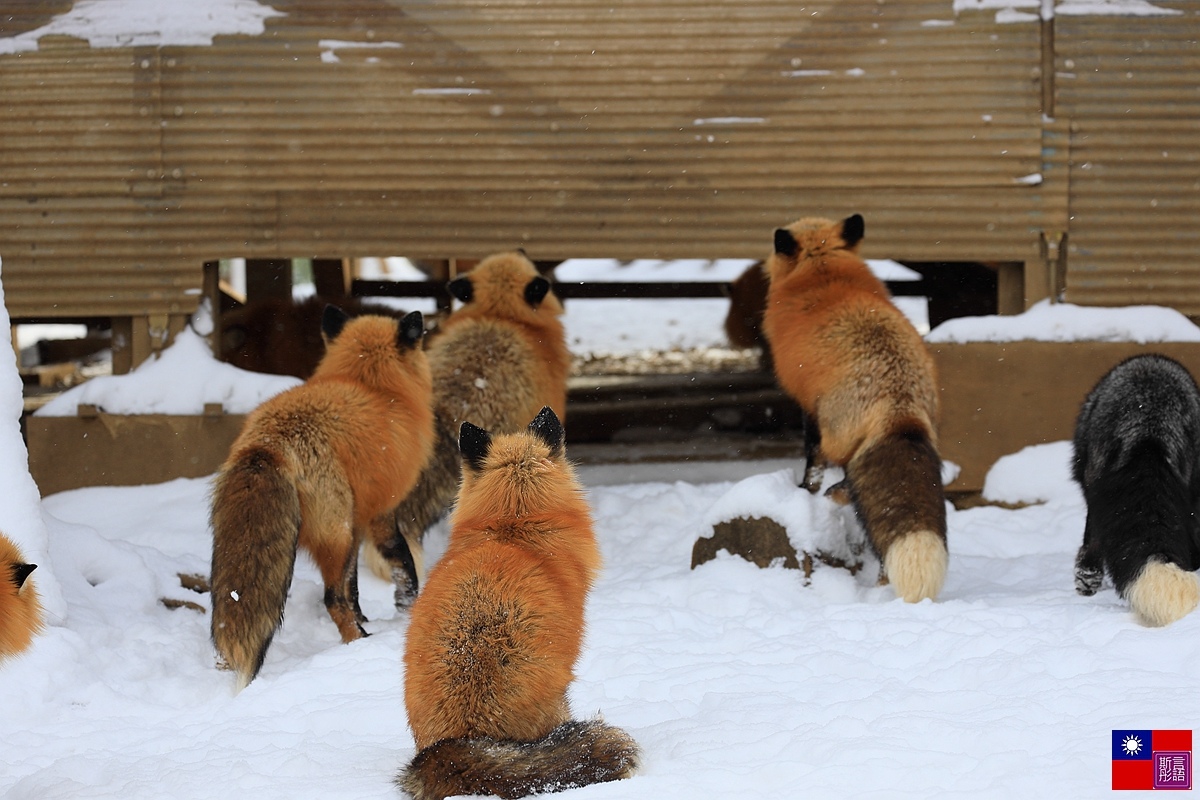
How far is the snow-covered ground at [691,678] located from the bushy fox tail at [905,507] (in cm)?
18

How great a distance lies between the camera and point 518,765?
3352 mm

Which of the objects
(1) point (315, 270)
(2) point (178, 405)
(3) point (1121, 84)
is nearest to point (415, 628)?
(2) point (178, 405)

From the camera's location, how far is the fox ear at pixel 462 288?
23.8ft

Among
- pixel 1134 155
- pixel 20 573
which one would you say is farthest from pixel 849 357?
pixel 20 573

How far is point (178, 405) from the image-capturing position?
25.7 ft

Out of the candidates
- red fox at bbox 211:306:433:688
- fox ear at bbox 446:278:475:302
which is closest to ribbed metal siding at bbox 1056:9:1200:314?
fox ear at bbox 446:278:475:302

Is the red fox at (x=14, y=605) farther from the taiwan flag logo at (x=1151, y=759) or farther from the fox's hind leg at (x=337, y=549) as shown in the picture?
the taiwan flag logo at (x=1151, y=759)

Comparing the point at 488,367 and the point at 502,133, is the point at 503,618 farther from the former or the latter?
the point at 502,133

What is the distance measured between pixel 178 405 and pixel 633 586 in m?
3.63

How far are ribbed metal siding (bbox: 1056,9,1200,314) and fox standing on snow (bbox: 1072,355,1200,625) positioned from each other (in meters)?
2.07

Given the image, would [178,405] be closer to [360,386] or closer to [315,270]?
[360,386]

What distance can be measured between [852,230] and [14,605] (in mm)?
4996

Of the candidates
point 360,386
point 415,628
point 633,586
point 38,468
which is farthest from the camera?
point 38,468

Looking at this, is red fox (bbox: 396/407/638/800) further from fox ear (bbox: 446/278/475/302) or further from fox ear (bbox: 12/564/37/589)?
fox ear (bbox: 446/278/475/302)
